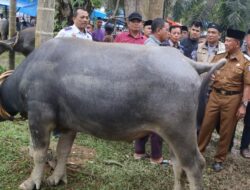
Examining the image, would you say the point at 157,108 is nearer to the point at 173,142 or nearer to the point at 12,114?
the point at 173,142

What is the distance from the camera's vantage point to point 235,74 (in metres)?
4.71

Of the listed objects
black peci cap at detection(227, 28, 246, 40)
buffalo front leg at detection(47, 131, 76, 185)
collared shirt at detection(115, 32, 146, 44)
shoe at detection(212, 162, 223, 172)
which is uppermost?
black peci cap at detection(227, 28, 246, 40)

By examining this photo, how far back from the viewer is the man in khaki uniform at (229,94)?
471 cm

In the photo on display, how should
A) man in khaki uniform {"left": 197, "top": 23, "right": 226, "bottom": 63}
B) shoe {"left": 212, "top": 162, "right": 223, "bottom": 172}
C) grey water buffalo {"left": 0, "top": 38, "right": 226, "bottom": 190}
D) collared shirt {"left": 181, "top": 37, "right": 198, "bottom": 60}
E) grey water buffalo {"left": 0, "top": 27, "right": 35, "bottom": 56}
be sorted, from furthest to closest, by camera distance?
1. grey water buffalo {"left": 0, "top": 27, "right": 35, "bottom": 56}
2. collared shirt {"left": 181, "top": 37, "right": 198, "bottom": 60}
3. man in khaki uniform {"left": 197, "top": 23, "right": 226, "bottom": 63}
4. shoe {"left": 212, "top": 162, "right": 223, "bottom": 172}
5. grey water buffalo {"left": 0, "top": 38, "right": 226, "bottom": 190}

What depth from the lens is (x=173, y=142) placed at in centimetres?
332

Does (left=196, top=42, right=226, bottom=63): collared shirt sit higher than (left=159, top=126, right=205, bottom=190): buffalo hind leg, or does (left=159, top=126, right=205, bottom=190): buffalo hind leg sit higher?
(left=196, top=42, right=226, bottom=63): collared shirt

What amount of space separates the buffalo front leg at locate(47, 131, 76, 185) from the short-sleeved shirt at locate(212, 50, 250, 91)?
1.99 m

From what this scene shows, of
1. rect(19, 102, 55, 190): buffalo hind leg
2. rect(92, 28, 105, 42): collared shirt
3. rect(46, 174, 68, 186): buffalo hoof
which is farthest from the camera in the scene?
rect(92, 28, 105, 42): collared shirt

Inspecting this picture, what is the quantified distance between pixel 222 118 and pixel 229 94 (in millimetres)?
334

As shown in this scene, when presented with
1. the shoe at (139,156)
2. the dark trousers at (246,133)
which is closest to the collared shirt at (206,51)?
the dark trousers at (246,133)

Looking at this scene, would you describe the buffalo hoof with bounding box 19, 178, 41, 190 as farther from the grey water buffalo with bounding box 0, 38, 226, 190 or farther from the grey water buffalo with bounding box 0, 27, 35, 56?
the grey water buffalo with bounding box 0, 27, 35, 56

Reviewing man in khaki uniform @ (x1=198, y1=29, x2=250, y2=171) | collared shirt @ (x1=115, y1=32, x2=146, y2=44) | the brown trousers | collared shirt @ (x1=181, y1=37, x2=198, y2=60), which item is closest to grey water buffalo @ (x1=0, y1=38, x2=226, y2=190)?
man in khaki uniform @ (x1=198, y1=29, x2=250, y2=171)

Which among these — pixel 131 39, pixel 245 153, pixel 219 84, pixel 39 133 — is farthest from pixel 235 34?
pixel 39 133

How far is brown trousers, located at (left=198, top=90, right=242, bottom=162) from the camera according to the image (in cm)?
484
